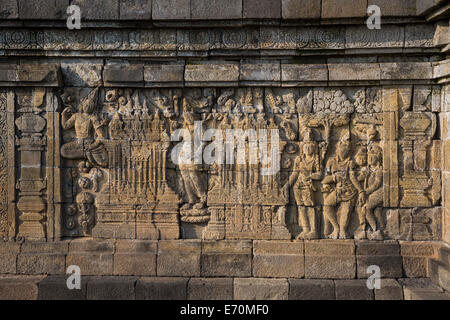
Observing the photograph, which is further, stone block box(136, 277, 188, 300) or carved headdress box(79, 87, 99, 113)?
carved headdress box(79, 87, 99, 113)

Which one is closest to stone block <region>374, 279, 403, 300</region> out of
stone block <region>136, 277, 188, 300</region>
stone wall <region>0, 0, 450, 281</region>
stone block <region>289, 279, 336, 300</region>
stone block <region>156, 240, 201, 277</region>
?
stone wall <region>0, 0, 450, 281</region>

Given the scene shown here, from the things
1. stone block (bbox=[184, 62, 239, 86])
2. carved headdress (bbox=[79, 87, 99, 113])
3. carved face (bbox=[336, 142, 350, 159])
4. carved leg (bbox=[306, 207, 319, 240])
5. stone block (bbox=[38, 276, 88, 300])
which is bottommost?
stone block (bbox=[38, 276, 88, 300])

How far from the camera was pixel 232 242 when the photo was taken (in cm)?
568

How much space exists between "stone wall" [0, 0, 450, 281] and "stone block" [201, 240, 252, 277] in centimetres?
3

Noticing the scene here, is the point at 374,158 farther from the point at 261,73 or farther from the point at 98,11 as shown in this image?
the point at 98,11

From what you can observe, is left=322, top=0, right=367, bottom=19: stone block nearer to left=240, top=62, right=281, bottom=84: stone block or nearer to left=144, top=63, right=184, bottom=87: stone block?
left=240, top=62, right=281, bottom=84: stone block

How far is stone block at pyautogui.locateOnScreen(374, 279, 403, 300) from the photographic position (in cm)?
530

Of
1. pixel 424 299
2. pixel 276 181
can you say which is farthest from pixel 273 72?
pixel 424 299

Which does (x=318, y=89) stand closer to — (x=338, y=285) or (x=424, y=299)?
(x=338, y=285)

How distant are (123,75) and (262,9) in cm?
215

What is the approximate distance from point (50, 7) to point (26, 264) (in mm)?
3672

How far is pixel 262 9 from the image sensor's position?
17.8 feet

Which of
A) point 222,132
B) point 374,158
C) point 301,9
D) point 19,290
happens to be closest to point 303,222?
point 374,158

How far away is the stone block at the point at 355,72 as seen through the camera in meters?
5.53
